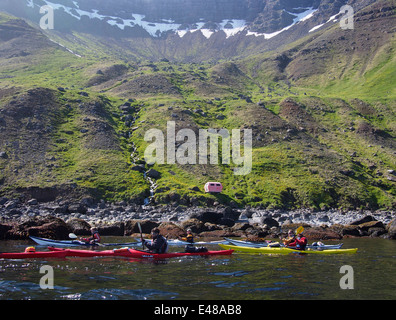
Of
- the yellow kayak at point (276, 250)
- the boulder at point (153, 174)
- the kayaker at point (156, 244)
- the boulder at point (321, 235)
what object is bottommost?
the boulder at point (321, 235)

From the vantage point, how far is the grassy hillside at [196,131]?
202ft

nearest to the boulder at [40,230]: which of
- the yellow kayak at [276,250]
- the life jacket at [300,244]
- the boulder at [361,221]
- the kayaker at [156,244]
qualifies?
the kayaker at [156,244]

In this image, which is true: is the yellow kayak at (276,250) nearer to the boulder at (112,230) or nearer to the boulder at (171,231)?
the boulder at (171,231)

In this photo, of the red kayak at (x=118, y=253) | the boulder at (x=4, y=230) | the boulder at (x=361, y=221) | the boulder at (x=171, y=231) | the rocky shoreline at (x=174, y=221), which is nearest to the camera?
the red kayak at (x=118, y=253)

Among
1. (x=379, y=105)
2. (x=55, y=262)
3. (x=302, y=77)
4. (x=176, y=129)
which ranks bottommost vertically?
(x=55, y=262)

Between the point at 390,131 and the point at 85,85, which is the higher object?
the point at 85,85

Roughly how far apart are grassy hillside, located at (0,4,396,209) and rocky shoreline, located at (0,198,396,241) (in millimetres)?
4104

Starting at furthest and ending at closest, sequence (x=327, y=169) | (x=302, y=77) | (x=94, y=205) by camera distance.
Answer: (x=302, y=77)
(x=327, y=169)
(x=94, y=205)

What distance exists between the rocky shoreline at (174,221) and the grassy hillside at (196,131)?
410 cm

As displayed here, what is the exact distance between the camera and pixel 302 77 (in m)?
161

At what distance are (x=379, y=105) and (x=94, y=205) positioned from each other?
9973 centimetres
